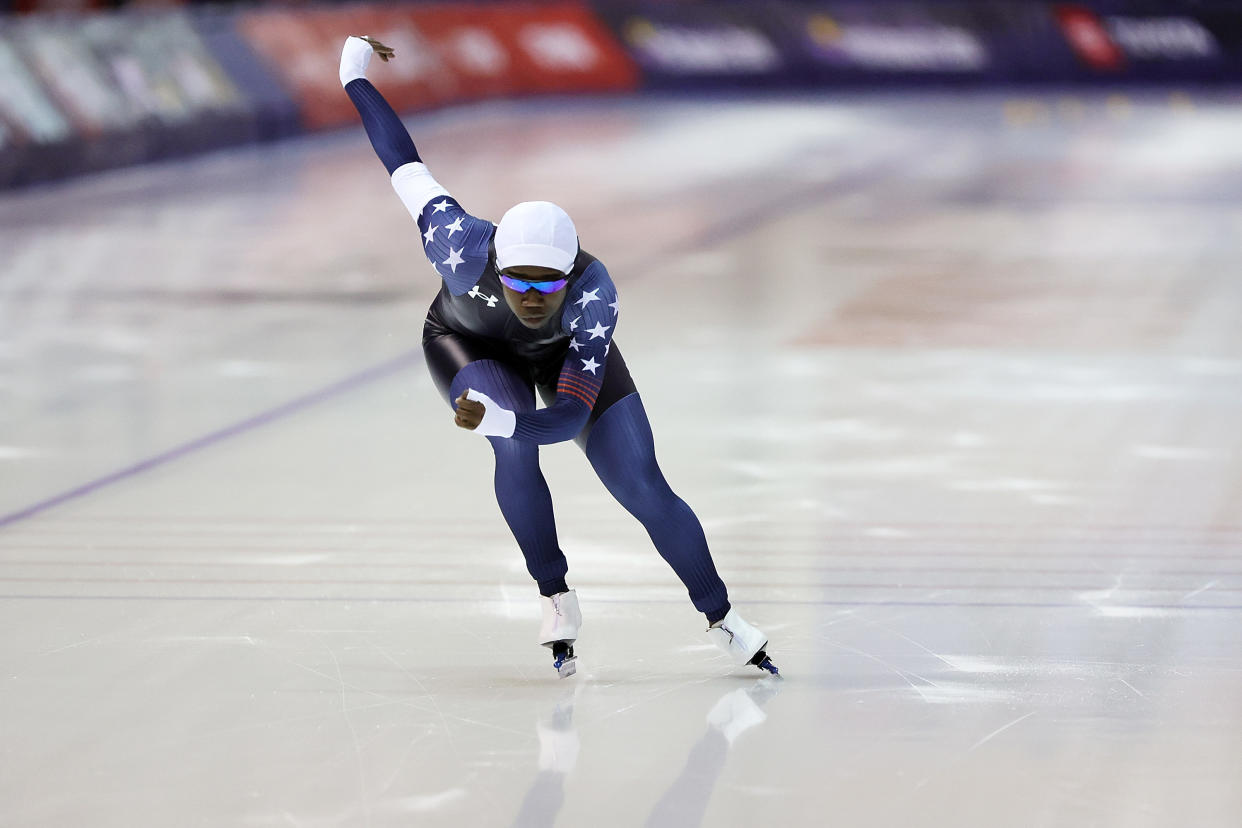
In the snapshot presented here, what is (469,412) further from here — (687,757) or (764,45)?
(764,45)

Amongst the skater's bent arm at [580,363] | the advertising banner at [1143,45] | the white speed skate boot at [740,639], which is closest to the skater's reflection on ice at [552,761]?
the white speed skate boot at [740,639]

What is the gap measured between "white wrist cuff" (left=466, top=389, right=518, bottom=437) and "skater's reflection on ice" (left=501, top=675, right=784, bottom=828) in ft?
2.13

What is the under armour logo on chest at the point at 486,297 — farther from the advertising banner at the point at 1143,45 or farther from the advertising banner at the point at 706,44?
the advertising banner at the point at 1143,45

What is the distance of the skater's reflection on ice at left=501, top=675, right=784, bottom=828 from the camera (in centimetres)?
343

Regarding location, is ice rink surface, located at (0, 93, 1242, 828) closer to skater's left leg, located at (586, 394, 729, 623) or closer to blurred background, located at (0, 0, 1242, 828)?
blurred background, located at (0, 0, 1242, 828)

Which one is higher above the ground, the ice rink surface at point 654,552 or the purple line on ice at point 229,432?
the purple line on ice at point 229,432

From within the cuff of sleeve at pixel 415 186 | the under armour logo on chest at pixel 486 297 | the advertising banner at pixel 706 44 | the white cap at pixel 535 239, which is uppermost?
the advertising banner at pixel 706 44

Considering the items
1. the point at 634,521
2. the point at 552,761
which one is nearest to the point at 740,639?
the point at 552,761

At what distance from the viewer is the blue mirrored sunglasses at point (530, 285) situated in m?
3.87

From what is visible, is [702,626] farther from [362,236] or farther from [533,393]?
[362,236]

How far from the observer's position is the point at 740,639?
4184mm

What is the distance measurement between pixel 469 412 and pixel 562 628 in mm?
768

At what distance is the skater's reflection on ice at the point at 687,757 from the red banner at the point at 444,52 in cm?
1638

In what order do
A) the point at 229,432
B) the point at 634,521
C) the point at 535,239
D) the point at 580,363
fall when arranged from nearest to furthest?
1. the point at 535,239
2. the point at 580,363
3. the point at 634,521
4. the point at 229,432
